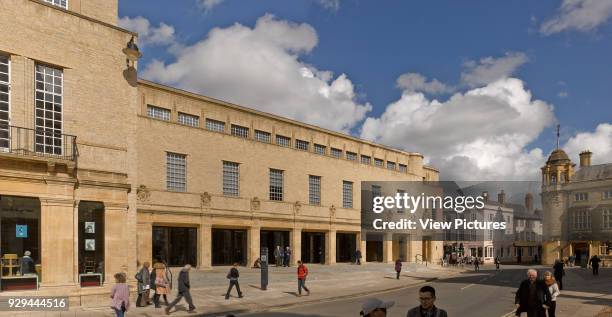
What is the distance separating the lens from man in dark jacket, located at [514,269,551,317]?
10758mm

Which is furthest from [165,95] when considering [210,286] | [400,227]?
[400,227]

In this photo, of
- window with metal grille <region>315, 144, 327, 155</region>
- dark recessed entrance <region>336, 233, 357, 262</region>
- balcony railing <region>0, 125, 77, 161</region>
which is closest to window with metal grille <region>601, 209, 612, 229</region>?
dark recessed entrance <region>336, 233, 357, 262</region>

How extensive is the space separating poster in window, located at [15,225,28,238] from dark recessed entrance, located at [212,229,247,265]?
62.3 feet

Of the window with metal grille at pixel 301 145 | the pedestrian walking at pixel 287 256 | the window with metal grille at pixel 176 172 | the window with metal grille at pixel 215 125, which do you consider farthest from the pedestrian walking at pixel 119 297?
the window with metal grille at pixel 301 145

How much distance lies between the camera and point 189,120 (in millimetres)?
36656

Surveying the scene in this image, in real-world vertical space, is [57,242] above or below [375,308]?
below

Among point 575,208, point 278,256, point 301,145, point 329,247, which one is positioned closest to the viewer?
point 278,256

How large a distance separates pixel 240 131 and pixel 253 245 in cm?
855

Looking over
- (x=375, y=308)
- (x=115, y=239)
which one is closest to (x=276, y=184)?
(x=115, y=239)

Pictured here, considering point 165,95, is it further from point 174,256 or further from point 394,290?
point 394,290

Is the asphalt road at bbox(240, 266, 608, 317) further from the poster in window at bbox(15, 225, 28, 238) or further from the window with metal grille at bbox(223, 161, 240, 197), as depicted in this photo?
the window with metal grille at bbox(223, 161, 240, 197)

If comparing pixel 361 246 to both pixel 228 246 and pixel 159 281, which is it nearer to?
pixel 228 246

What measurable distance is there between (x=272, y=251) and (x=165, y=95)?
15.6 meters

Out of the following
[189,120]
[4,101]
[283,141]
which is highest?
[189,120]
